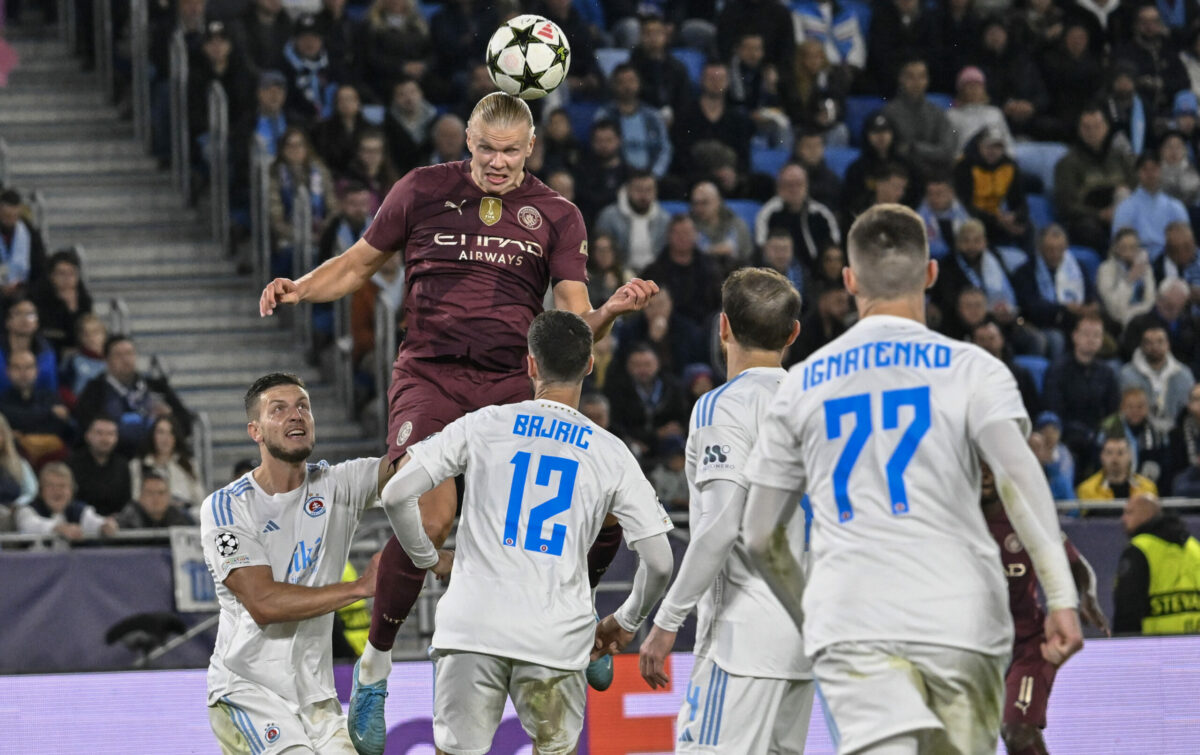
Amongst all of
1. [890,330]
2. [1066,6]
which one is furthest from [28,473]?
[1066,6]

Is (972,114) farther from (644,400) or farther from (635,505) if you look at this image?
(635,505)

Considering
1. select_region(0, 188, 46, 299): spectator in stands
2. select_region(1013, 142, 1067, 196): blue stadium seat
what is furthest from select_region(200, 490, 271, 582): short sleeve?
select_region(1013, 142, 1067, 196): blue stadium seat

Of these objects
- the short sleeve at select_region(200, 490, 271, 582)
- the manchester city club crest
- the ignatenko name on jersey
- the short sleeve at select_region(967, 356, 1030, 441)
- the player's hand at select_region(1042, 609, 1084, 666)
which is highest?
the manchester city club crest

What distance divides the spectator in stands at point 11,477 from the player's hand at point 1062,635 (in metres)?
8.56

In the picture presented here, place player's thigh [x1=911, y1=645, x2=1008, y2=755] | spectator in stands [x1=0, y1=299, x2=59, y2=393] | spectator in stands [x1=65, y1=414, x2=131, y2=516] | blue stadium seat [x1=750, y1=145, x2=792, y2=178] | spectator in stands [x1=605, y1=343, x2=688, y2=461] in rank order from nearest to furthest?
player's thigh [x1=911, y1=645, x2=1008, y2=755] → spectator in stands [x1=65, y1=414, x2=131, y2=516] → spectator in stands [x1=0, y1=299, x2=59, y2=393] → spectator in stands [x1=605, y1=343, x2=688, y2=461] → blue stadium seat [x1=750, y1=145, x2=792, y2=178]

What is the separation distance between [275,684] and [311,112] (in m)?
9.31

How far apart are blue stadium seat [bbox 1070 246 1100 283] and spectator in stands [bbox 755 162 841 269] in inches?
95.2

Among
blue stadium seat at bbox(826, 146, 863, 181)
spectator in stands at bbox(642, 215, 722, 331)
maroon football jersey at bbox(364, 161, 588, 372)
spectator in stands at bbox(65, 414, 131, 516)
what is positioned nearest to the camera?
maroon football jersey at bbox(364, 161, 588, 372)

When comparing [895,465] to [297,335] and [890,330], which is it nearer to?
[890,330]

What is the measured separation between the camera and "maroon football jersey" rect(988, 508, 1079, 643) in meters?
8.70

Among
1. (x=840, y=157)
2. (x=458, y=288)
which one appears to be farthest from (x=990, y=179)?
(x=458, y=288)

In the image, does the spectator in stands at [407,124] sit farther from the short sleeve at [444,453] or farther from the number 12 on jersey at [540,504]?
the number 12 on jersey at [540,504]

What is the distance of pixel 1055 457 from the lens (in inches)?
518

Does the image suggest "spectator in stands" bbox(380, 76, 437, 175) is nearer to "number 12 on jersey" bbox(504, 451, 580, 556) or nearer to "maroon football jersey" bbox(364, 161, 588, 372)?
"maroon football jersey" bbox(364, 161, 588, 372)
